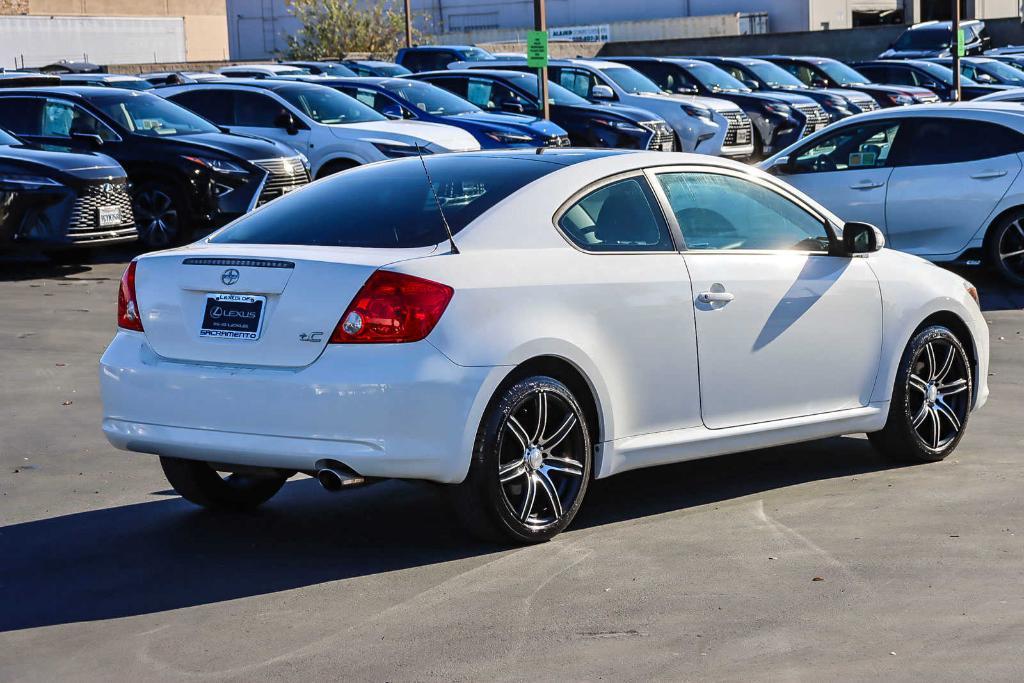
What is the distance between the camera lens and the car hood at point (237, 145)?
16.9 metres

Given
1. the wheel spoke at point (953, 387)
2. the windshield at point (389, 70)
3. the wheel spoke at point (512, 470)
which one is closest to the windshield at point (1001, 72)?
the windshield at point (389, 70)

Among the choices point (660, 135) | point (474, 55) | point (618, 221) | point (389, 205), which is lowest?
point (660, 135)

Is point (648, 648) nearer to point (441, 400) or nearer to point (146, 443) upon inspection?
point (441, 400)

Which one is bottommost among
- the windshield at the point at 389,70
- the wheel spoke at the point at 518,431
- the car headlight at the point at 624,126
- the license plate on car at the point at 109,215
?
the wheel spoke at the point at 518,431

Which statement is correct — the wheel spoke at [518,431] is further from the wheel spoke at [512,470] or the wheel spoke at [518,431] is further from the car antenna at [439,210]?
the car antenna at [439,210]

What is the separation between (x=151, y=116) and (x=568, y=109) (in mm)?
7761

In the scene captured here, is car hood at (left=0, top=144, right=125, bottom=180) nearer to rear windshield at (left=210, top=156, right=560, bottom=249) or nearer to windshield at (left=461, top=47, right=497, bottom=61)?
rear windshield at (left=210, top=156, right=560, bottom=249)

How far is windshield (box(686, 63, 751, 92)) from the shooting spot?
28.2 meters

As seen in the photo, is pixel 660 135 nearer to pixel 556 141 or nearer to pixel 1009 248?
pixel 556 141

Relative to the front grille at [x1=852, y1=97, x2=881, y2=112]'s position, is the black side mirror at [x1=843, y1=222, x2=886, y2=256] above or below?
below

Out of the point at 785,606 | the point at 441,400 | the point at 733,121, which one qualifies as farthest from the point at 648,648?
the point at 733,121

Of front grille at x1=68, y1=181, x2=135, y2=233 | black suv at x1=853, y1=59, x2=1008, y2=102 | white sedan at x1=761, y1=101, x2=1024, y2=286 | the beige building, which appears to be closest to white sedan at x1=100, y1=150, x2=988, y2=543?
white sedan at x1=761, y1=101, x2=1024, y2=286

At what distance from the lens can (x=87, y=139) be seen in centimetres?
1692

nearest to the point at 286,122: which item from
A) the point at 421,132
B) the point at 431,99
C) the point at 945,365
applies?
the point at 421,132
